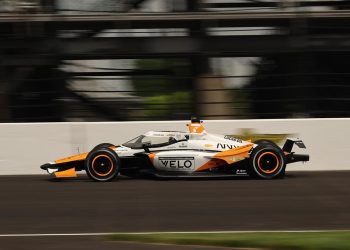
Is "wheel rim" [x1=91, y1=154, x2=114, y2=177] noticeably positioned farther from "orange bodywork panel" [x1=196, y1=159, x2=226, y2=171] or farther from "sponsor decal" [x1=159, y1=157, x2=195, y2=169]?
"orange bodywork panel" [x1=196, y1=159, x2=226, y2=171]

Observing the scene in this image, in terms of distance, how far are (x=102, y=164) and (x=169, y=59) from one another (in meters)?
4.24

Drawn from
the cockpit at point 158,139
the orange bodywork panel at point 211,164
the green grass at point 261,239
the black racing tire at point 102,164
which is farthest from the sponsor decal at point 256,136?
the green grass at point 261,239

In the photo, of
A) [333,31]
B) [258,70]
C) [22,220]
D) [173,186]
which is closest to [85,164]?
[173,186]

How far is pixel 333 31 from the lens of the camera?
16.6 meters

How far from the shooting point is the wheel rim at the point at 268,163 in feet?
40.9

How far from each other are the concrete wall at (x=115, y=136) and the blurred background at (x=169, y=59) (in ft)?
1.93

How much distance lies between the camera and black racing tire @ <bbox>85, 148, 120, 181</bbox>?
A: 40.9 feet

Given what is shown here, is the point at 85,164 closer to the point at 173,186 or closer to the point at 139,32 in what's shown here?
the point at 173,186

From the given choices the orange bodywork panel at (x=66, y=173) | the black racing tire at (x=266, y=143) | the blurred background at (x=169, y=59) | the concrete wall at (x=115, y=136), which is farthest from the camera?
the blurred background at (x=169, y=59)

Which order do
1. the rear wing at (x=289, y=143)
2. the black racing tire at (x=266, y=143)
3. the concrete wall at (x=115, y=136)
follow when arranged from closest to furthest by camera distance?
the black racing tire at (x=266, y=143)
the rear wing at (x=289, y=143)
the concrete wall at (x=115, y=136)

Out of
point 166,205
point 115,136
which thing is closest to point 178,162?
point 115,136

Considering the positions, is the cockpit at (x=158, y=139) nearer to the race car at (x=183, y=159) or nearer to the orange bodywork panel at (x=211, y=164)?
the race car at (x=183, y=159)

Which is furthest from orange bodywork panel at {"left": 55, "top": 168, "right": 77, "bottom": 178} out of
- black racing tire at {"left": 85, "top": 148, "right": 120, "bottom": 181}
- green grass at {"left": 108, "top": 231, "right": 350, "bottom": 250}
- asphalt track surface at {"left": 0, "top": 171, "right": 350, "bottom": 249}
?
green grass at {"left": 108, "top": 231, "right": 350, "bottom": 250}

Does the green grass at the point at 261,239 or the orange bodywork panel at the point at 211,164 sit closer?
the green grass at the point at 261,239
